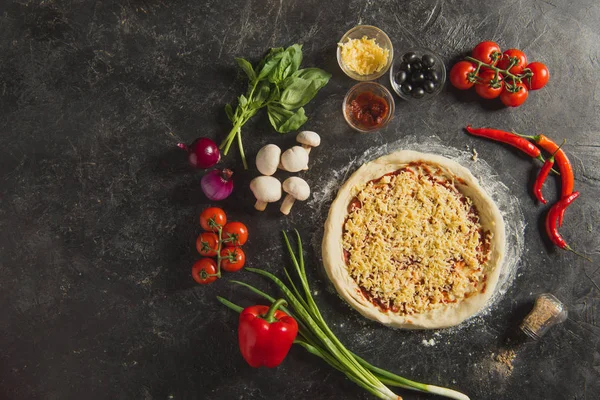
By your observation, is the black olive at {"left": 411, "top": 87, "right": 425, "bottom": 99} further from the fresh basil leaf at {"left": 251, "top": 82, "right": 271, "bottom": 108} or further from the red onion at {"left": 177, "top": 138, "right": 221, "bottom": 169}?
the red onion at {"left": 177, "top": 138, "right": 221, "bottom": 169}

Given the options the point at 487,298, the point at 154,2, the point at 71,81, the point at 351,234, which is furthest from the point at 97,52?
the point at 487,298

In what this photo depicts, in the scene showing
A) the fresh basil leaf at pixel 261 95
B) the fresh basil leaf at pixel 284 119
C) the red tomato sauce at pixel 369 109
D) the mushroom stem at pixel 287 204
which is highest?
the red tomato sauce at pixel 369 109

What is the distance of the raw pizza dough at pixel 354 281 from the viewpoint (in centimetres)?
320

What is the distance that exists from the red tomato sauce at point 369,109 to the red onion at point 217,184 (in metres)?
0.89

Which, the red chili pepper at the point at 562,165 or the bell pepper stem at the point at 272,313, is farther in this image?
the red chili pepper at the point at 562,165

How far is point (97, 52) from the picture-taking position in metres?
3.41

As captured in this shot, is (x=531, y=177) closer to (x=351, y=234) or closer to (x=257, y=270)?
(x=351, y=234)

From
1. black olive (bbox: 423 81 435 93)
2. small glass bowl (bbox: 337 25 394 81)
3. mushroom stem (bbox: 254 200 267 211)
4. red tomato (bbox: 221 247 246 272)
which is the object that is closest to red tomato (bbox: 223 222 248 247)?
red tomato (bbox: 221 247 246 272)

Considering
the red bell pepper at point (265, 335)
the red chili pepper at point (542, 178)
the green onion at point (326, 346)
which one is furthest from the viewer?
the red chili pepper at point (542, 178)

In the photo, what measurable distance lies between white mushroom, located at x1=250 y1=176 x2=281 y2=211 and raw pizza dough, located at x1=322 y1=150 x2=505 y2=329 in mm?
364

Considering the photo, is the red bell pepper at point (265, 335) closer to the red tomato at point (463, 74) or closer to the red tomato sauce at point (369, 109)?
the red tomato sauce at point (369, 109)

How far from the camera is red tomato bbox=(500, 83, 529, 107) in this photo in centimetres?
330

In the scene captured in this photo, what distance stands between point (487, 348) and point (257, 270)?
1582mm

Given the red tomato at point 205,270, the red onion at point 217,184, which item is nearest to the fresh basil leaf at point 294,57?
the red onion at point 217,184
